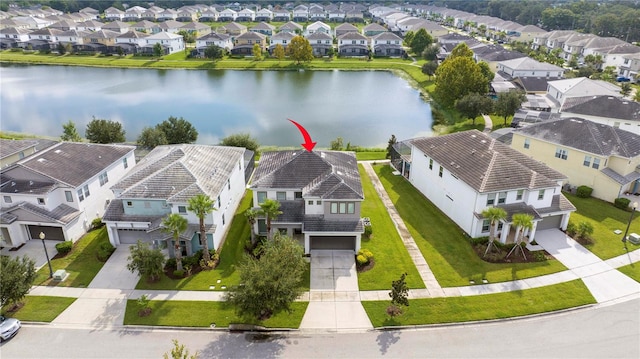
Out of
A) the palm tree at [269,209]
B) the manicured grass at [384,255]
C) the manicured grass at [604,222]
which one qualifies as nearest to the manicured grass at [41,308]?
the palm tree at [269,209]

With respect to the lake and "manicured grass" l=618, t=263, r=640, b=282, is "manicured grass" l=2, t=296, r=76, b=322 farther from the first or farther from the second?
"manicured grass" l=618, t=263, r=640, b=282

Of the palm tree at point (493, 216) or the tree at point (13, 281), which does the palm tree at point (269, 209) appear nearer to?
the tree at point (13, 281)

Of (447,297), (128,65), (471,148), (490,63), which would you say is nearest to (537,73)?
(490,63)

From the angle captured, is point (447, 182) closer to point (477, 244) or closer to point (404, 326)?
point (477, 244)

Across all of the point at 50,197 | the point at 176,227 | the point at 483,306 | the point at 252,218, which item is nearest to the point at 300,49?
the point at 252,218

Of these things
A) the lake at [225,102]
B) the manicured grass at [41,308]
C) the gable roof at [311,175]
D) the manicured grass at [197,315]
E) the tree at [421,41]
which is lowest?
the manicured grass at [41,308]

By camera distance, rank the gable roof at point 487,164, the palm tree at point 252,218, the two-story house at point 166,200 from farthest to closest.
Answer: the gable roof at point 487,164 → the palm tree at point 252,218 → the two-story house at point 166,200
